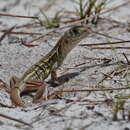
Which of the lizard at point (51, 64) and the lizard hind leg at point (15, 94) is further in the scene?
the lizard at point (51, 64)

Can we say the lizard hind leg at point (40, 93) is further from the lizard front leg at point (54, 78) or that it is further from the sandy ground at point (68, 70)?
the lizard front leg at point (54, 78)

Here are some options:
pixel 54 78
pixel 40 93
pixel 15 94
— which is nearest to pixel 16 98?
pixel 15 94

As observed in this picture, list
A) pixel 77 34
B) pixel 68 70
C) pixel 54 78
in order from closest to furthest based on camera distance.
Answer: pixel 77 34 → pixel 54 78 → pixel 68 70

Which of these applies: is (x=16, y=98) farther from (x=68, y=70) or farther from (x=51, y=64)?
(x=68, y=70)

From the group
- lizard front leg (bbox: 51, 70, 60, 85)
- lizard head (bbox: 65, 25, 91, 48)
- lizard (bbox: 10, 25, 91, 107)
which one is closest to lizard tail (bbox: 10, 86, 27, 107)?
lizard (bbox: 10, 25, 91, 107)

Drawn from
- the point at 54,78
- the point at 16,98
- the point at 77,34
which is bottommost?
the point at 16,98

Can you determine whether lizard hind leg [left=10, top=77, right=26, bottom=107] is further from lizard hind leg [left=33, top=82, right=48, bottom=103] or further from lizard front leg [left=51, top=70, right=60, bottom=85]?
lizard front leg [left=51, top=70, right=60, bottom=85]

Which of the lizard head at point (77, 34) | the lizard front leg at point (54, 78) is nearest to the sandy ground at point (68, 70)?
the lizard front leg at point (54, 78)
